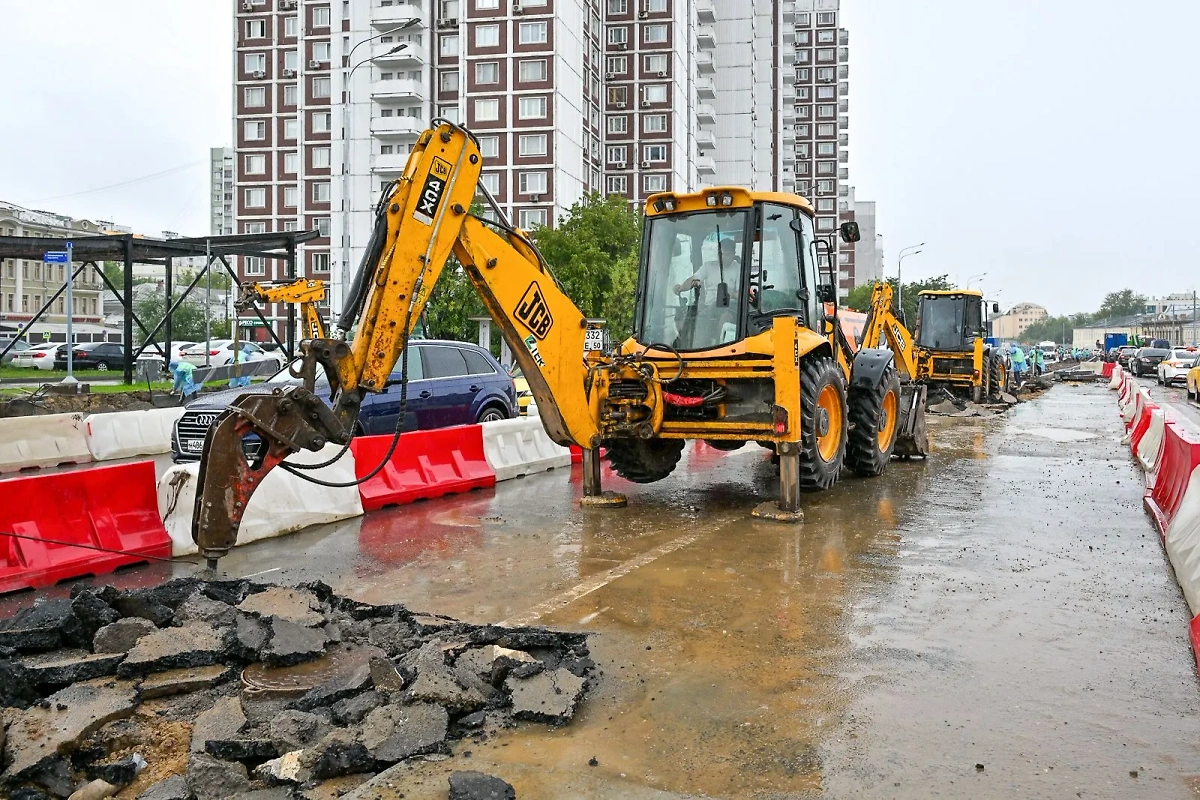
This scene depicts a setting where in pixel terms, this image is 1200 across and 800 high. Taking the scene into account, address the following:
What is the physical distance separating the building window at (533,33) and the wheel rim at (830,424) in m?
55.4

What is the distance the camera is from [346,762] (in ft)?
13.6

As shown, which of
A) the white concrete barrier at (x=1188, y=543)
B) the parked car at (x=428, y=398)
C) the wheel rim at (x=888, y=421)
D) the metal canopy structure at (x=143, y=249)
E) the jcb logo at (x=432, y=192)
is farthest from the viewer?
the metal canopy structure at (x=143, y=249)

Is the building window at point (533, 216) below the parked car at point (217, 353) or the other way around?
the other way around

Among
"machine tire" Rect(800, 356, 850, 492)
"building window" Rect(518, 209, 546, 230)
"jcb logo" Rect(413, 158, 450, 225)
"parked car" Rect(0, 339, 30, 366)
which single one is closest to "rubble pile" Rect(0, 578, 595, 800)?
"jcb logo" Rect(413, 158, 450, 225)

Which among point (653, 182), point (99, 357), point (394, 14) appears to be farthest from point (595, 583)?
point (653, 182)

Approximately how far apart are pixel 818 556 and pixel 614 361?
2951 millimetres

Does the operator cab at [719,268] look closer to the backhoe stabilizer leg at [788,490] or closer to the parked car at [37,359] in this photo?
the backhoe stabilizer leg at [788,490]

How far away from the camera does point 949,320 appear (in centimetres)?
2864

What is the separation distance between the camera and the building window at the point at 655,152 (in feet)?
249

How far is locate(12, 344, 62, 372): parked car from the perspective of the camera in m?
44.4

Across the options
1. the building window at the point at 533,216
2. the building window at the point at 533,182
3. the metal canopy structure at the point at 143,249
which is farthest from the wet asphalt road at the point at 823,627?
the building window at the point at 533,182

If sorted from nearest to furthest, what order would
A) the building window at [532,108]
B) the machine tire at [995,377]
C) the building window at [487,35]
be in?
the machine tire at [995,377], the building window at [532,108], the building window at [487,35]

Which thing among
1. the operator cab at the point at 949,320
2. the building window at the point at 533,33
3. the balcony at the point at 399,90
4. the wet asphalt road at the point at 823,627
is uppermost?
the building window at the point at 533,33

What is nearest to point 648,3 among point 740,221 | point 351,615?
point 740,221
